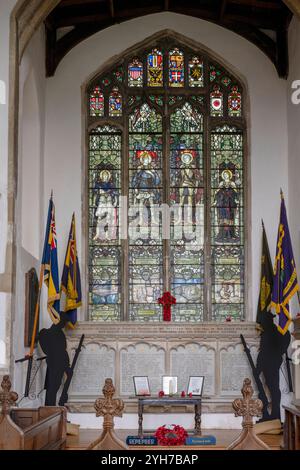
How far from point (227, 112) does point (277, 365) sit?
4.40 meters

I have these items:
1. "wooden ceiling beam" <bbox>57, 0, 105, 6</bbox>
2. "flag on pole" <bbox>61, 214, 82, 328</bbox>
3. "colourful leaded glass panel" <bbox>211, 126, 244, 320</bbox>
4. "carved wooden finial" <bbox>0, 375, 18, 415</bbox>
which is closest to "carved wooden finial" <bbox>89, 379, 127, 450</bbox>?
"carved wooden finial" <bbox>0, 375, 18, 415</bbox>

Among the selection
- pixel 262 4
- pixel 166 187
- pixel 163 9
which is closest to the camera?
pixel 262 4

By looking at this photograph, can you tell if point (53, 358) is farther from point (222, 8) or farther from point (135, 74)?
point (222, 8)

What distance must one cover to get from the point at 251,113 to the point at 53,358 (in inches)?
204

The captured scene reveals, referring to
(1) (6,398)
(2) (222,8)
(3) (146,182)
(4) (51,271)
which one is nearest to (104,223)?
(3) (146,182)

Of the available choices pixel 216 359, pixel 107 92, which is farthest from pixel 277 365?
pixel 107 92

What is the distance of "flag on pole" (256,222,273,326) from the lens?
12844 mm

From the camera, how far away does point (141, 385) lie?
39.0 feet

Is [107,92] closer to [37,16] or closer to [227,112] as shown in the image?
[227,112]

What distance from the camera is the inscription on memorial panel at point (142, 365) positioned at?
12625 millimetres

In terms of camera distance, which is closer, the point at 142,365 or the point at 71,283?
the point at 142,365

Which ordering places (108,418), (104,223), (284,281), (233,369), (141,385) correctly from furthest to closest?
1. (104,223)
2. (233,369)
3. (141,385)
4. (284,281)
5. (108,418)

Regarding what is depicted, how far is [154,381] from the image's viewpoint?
41.4 ft

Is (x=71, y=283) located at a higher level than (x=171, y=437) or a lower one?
higher
